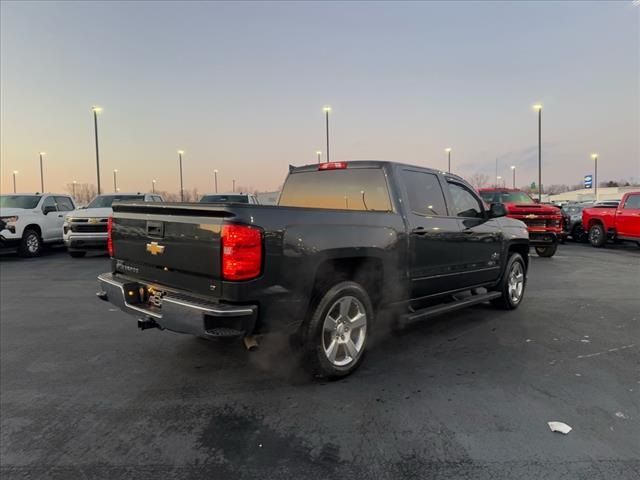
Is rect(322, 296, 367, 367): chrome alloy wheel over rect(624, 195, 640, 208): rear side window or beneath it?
beneath

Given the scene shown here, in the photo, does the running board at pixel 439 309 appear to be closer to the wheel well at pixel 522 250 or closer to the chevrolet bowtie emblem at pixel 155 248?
the wheel well at pixel 522 250

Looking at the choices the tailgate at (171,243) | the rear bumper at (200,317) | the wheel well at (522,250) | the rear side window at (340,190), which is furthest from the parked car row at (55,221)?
the rear bumper at (200,317)

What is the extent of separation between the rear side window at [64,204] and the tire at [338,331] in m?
14.3

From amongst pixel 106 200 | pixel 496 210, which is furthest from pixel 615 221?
pixel 106 200

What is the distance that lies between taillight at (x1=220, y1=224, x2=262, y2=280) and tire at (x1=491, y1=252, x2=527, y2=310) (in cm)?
433

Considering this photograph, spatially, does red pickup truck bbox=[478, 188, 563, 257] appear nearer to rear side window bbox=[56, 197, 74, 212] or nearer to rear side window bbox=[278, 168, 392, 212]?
rear side window bbox=[278, 168, 392, 212]

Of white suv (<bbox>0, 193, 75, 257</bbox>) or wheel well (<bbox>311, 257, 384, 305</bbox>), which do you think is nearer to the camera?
wheel well (<bbox>311, 257, 384, 305</bbox>)

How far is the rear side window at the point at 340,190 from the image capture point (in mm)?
4648

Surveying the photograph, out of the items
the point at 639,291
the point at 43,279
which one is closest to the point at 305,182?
the point at 639,291

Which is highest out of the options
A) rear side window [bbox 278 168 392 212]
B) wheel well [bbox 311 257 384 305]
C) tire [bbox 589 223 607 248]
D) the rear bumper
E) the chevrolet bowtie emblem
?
rear side window [bbox 278 168 392 212]

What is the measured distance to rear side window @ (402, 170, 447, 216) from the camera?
478cm

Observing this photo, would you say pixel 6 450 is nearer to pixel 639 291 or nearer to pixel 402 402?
pixel 402 402

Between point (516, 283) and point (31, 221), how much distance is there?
1371 centimetres

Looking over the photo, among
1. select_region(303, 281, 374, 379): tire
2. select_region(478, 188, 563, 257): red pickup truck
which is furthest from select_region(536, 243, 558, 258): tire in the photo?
select_region(303, 281, 374, 379): tire
